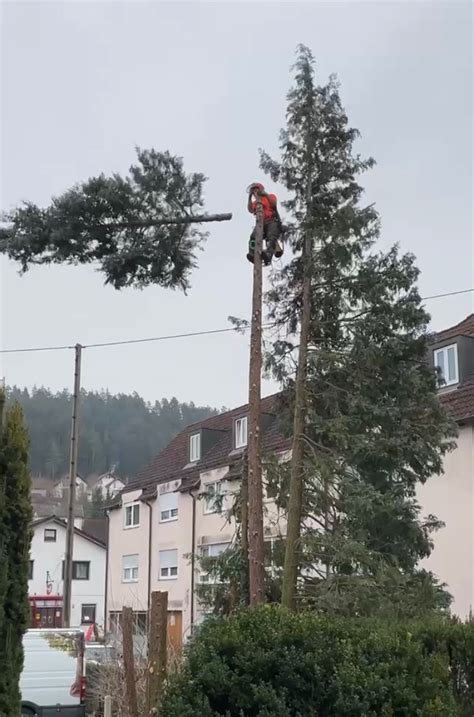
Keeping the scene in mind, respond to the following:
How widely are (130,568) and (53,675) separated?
2284 cm

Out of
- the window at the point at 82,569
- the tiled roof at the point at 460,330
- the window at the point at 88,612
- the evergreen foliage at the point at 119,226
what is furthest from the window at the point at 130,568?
the evergreen foliage at the point at 119,226

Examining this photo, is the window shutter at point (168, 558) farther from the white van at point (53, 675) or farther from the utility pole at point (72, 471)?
the white van at point (53, 675)

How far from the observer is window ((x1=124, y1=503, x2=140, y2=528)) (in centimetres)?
3791

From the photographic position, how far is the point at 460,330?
75.7ft

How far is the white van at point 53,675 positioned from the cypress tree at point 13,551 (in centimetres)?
880

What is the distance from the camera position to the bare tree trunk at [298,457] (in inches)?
472

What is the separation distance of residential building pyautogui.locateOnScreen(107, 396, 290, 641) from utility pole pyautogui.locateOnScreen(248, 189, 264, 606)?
15.9m

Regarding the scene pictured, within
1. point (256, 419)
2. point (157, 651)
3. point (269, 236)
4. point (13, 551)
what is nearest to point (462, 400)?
point (256, 419)

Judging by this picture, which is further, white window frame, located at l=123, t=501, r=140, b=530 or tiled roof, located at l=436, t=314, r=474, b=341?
white window frame, located at l=123, t=501, r=140, b=530

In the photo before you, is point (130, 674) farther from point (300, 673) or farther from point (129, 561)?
point (129, 561)

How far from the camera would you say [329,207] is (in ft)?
44.6

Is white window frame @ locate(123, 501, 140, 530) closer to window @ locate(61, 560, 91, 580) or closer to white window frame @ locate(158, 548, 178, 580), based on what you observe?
white window frame @ locate(158, 548, 178, 580)

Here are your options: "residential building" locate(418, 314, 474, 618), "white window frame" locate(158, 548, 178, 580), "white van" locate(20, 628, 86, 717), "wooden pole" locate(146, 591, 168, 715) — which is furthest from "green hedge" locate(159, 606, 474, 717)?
"white window frame" locate(158, 548, 178, 580)

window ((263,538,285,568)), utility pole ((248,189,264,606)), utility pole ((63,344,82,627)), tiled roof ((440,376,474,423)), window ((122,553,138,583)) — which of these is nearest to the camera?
utility pole ((248,189,264,606))
